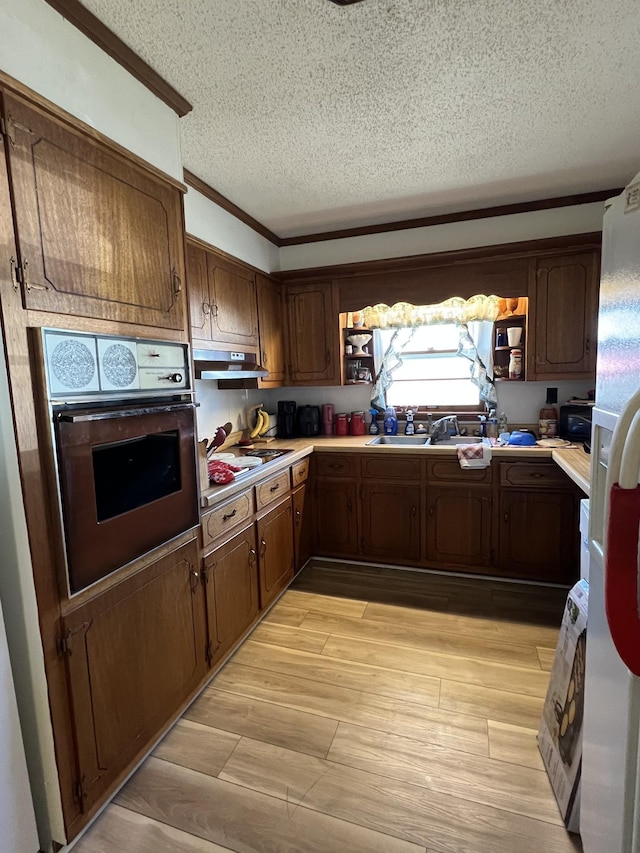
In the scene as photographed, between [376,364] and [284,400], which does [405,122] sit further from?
[284,400]

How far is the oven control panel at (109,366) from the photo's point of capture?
1209mm

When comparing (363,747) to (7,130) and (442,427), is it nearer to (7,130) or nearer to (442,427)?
(442,427)

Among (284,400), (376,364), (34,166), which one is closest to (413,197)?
(376,364)

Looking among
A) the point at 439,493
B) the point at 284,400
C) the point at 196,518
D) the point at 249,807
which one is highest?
the point at 284,400

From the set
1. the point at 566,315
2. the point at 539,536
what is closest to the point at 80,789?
the point at 539,536

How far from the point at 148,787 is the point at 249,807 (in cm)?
38

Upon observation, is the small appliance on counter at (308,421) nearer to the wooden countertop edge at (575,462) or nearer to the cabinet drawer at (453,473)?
the cabinet drawer at (453,473)

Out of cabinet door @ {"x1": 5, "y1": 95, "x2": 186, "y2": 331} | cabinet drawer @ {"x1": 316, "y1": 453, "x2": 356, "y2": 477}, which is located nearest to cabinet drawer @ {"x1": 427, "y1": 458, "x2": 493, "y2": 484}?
cabinet drawer @ {"x1": 316, "y1": 453, "x2": 356, "y2": 477}

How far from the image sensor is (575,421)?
2.87 metres

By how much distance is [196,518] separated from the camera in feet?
5.93

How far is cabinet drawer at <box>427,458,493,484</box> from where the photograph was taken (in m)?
2.81

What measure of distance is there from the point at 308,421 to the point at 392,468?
0.88 metres

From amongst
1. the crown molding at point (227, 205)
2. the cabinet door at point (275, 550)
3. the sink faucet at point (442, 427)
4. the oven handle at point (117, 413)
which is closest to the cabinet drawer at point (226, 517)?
the cabinet door at point (275, 550)

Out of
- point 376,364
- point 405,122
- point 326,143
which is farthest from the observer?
point 376,364
